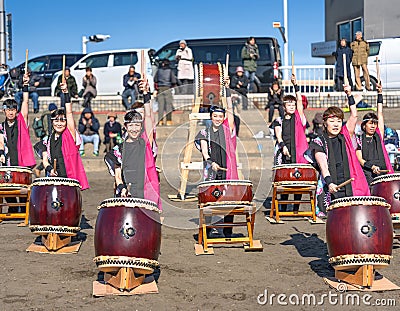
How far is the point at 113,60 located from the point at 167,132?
389 cm

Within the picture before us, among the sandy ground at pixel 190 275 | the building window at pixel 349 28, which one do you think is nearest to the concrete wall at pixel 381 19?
the building window at pixel 349 28

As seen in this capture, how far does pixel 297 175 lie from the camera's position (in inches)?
344

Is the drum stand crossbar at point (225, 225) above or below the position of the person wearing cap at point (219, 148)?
below

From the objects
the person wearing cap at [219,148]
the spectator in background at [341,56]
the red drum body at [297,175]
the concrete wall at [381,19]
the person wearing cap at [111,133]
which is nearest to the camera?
the person wearing cap at [219,148]

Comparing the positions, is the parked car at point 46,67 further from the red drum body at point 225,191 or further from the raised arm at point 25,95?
the red drum body at point 225,191

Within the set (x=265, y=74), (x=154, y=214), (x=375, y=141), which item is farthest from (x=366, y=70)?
(x=154, y=214)

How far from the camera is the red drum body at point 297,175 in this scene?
8.73 meters

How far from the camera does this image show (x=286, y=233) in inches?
322

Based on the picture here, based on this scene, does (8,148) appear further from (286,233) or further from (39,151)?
(286,233)

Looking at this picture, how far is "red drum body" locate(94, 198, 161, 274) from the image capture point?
545cm

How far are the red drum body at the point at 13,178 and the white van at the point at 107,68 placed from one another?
10.6 meters

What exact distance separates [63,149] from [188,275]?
8.15ft

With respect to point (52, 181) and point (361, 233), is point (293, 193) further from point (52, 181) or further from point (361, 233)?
point (361, 233)

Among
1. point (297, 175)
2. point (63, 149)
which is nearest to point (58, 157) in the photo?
point (63, 149)
